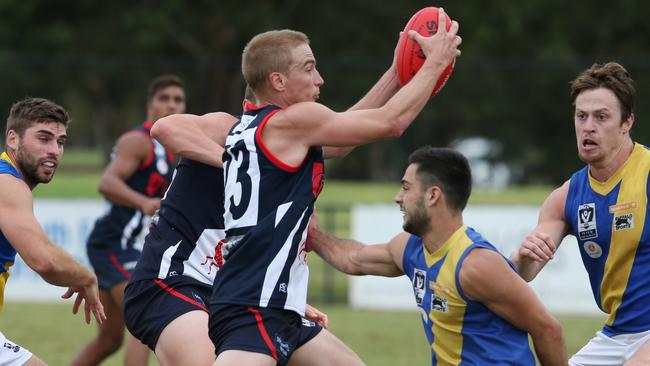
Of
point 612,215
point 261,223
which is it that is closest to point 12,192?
point 261,223

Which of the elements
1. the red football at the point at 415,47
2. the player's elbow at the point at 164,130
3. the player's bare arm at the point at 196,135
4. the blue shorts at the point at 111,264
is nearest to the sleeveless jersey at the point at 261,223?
the player's bare arm at the point at 196,135

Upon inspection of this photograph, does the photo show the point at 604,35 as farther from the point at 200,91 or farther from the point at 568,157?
the point at 200,91

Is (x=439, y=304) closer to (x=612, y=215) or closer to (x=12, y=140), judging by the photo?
(x=612, y=215)

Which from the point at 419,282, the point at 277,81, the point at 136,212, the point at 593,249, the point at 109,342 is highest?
the point at 277,81

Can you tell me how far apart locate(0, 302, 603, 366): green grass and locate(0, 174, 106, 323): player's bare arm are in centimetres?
426

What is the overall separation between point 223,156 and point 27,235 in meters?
1.05

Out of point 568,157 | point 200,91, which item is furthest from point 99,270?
point 568,157

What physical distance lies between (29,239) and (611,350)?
3.01 meters

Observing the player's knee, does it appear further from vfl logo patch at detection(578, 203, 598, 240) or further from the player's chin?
vfl logo patch at detection(578, 203, 598, 240)

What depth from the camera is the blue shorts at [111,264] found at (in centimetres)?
831

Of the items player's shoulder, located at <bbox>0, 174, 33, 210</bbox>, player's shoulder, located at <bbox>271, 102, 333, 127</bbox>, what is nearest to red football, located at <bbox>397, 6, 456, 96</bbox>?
player's shoulder, located at <bbox>271, 102, 333, 127</bbox>

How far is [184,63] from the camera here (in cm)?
1933

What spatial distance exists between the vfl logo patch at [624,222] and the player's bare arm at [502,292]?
1.06 meters

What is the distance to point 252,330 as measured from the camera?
15.2 feet
